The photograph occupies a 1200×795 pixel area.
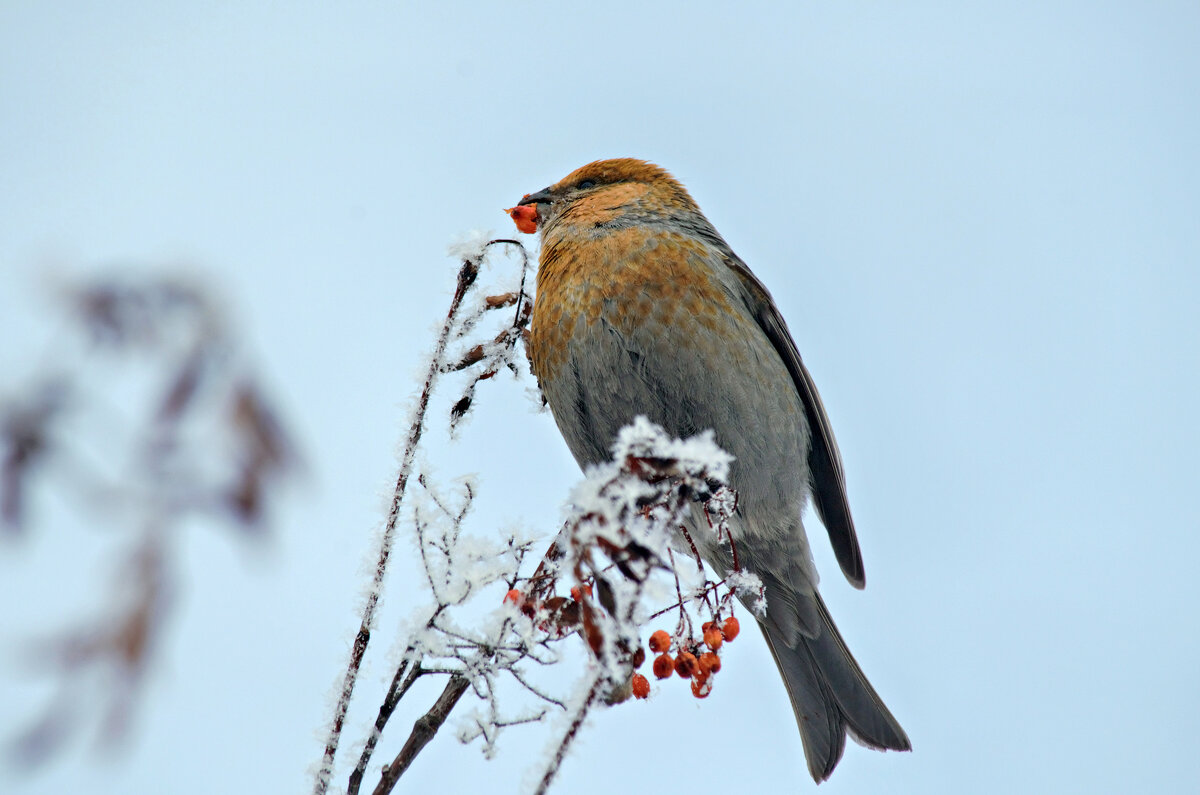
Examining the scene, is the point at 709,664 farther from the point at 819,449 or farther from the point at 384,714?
the point at 819,449

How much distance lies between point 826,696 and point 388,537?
100.0 inches

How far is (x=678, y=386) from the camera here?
3.34 m

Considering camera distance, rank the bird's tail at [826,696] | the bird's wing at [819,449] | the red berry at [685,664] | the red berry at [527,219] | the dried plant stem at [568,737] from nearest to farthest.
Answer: the dried plant stem at [568,737], the red berry at [685,664], the bird's tail at [826,696], the bird's wing at [819,449], the red berry at [527,219]

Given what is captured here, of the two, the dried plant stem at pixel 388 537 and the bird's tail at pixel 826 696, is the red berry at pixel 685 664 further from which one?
the bird's tail at pixel 826 696

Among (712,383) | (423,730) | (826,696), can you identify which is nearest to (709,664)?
(423,730)

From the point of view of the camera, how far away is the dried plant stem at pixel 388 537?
150 cm

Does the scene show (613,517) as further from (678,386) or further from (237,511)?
(678,386)

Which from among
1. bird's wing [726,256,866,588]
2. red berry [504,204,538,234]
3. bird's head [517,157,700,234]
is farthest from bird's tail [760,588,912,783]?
red berry [504,204,538,234]

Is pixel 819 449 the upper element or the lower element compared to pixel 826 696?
upper

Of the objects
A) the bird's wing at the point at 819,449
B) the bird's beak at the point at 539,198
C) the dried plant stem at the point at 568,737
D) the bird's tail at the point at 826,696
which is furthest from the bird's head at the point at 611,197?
the dried plant stem at the point at 568,737

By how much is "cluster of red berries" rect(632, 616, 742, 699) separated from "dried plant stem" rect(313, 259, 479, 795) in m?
0.66

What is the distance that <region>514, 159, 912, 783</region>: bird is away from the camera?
11.0 feet

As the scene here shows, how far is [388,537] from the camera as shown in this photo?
170cm

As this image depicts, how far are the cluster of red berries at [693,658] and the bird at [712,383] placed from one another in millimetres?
1155
